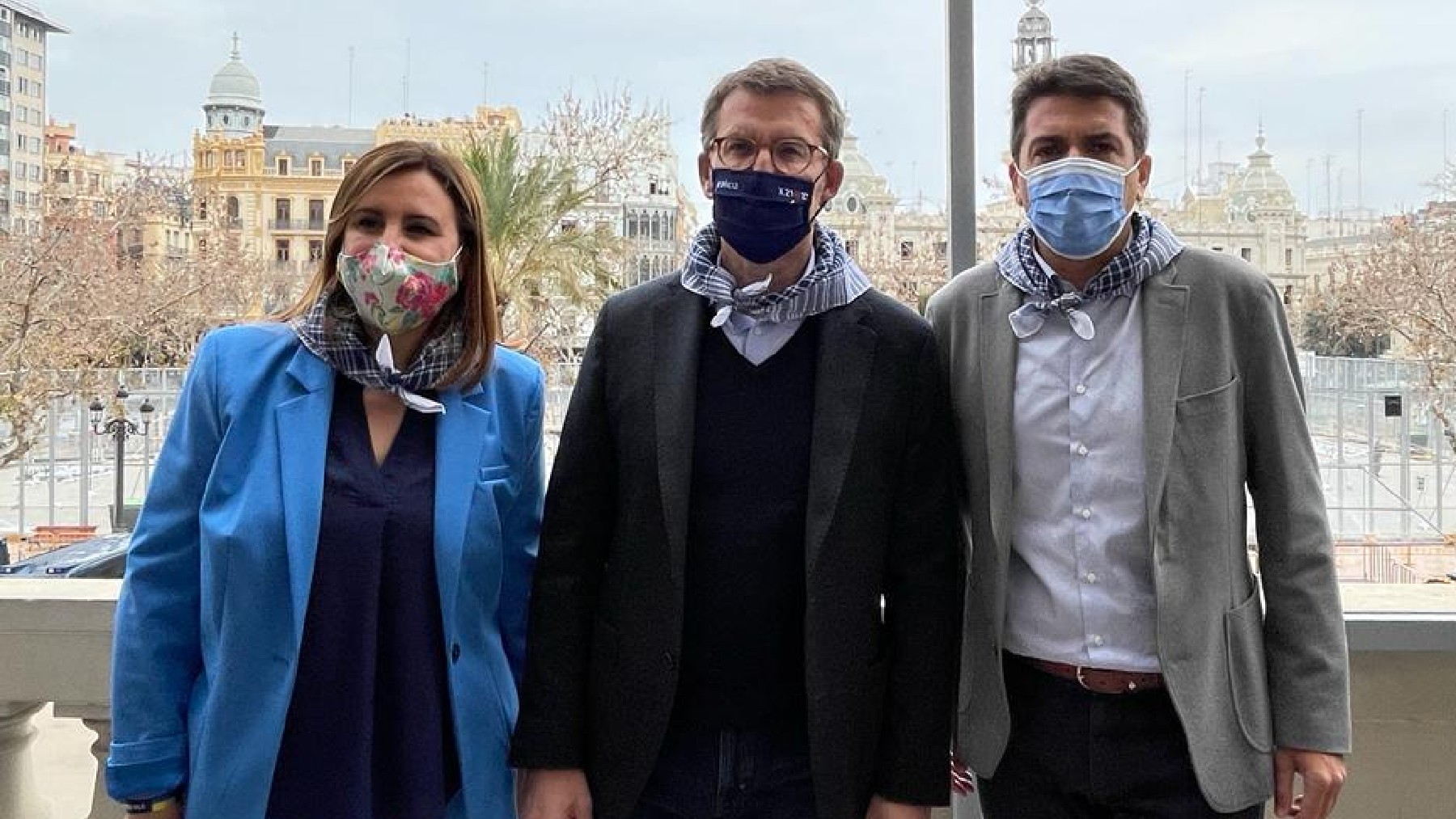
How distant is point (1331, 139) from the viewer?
3.06 meters

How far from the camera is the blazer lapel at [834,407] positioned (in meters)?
1.63

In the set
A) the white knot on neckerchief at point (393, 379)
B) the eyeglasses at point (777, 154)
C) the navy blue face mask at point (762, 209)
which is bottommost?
the white knot on neckerchief at point (393, 379)

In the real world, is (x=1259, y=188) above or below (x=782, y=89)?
above

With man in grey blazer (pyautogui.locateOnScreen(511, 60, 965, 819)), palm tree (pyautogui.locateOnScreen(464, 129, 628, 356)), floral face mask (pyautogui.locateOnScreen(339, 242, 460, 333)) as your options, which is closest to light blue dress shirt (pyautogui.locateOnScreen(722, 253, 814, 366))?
man in grey blazer (pyautogui.locateOnScreen(511, 60, 965, 819))

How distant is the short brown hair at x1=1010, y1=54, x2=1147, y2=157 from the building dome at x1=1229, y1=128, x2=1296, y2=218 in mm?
1232

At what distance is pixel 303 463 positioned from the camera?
5.32 feet

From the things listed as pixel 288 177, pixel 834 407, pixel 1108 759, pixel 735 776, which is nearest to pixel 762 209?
pixel 834 407

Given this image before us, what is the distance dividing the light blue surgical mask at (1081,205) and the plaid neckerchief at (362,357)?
91 centimetres

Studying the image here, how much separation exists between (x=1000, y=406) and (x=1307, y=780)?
0.68 meters

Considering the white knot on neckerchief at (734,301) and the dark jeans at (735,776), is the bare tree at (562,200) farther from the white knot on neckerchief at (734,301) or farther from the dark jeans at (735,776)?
the dark jeans at (735,776)

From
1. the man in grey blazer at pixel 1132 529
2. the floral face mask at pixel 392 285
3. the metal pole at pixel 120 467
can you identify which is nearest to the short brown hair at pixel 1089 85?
the man in grey blazer at pixel 1132 529

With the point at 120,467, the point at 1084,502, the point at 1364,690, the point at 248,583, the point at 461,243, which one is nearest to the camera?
the point at 248,583

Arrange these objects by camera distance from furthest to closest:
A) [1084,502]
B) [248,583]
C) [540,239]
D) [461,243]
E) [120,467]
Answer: [540,239] < [120,467] < [461,243] < [1084,502] < [248,583]

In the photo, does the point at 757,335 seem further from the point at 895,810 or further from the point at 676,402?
the point at 895,810
